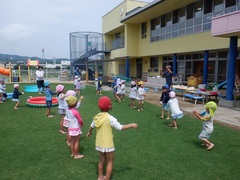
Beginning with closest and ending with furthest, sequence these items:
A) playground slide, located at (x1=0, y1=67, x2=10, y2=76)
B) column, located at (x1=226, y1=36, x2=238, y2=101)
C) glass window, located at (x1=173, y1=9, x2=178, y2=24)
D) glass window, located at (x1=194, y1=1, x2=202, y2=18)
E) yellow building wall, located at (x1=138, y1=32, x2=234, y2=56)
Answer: column, located at (x1=226, y1=36, x2=238, y2=101) < yellow building wall, located at (x1=138, y1=32, x2=234, y2=56) < glass window, located at (x1=194, y1=1, x2=202, y2=18) < glass window, located at (x1=173, y1=9, x2=178, y2=24) < playground slide, located at (x1=0, y1=67, x2=10, y2=76)

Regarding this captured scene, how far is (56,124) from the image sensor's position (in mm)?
7672

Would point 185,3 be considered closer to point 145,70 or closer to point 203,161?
point 145,70

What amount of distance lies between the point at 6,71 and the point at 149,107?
73.8ft

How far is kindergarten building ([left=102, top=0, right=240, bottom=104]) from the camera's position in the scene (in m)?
10.7

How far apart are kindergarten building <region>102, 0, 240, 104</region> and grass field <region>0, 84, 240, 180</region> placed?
520 centimetres

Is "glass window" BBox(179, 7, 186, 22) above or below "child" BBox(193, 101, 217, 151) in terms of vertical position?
above

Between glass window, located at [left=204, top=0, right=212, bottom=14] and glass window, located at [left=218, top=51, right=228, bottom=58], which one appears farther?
glass window, located at [left=218, top=51, right=228, bottom=58]

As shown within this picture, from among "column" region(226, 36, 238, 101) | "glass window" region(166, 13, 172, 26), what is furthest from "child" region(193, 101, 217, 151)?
"glass window" region(166, 13, 172, 26)

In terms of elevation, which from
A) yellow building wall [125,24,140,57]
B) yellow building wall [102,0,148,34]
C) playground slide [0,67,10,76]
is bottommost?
playground slide [0,67,10,76]

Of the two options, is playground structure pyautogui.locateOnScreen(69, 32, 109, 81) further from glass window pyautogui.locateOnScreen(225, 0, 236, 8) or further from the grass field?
the grass field

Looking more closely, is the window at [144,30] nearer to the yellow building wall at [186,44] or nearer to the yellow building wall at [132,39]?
the yellow building wall at [186,44]

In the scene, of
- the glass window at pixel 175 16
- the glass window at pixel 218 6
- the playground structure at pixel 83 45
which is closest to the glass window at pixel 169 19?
the glass window at pixel 175 16

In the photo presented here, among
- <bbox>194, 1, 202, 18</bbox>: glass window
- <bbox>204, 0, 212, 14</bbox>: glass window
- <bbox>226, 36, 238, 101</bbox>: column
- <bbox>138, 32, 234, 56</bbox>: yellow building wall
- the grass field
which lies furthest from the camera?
<bbox>194, 1, 202, 18</bbox>: glass window

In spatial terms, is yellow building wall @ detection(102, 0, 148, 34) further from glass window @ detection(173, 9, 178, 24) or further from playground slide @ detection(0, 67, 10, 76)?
playground slide @ detection(0, 67, 10, 76)
